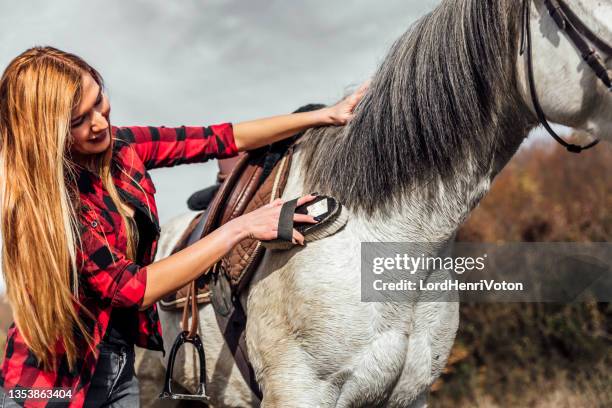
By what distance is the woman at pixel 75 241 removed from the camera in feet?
5.89

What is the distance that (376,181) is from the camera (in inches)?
84.9

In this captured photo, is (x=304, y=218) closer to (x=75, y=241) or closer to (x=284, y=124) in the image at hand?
(x=284, y=124)

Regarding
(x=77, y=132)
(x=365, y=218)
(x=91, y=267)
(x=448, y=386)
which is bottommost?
(x=448, y=386)

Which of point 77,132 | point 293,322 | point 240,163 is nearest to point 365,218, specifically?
point 293,322

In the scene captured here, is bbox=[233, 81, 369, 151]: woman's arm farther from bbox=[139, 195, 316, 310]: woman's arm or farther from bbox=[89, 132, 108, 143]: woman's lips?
A: bbox=[89, 132, 108, 143]: woman's lips

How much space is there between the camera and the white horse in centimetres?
202

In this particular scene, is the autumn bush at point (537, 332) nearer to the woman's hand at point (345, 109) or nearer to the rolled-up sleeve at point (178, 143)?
the woman's hand at point (345, 109)

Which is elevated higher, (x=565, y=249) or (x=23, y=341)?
(x=23, y=341)

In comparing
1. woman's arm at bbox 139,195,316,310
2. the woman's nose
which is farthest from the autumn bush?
the woman's nose

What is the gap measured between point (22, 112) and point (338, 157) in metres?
1.02

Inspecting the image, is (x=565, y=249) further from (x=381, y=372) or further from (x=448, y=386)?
(x=381, y=372)

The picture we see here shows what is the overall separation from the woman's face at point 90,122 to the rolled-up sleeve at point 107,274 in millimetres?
268

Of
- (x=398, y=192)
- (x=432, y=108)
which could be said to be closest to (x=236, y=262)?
(x=398, y=192)

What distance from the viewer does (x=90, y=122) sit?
1.93 metres
